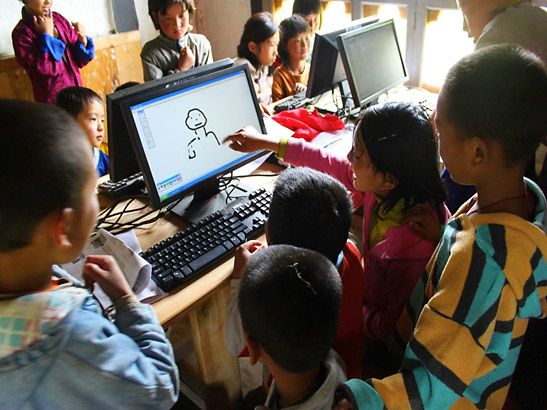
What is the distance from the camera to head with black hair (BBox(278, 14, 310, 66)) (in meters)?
2.66

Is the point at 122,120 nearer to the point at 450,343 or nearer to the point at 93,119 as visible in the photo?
the point at 93,119

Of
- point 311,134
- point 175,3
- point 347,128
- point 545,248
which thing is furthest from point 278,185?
point 175,3

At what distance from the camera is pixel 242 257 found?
1.11m

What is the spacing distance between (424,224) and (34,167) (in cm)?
91

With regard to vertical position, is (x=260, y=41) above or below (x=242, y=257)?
above

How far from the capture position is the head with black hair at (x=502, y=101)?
2.55ft

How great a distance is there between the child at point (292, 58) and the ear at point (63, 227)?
2248 millimetres

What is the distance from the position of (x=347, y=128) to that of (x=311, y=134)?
0.23 metres

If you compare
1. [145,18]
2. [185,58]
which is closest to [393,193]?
[185,58]

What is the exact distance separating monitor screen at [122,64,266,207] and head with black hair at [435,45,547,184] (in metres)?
0.77

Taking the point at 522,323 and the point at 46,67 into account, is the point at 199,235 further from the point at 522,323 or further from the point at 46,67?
the point at 46,67

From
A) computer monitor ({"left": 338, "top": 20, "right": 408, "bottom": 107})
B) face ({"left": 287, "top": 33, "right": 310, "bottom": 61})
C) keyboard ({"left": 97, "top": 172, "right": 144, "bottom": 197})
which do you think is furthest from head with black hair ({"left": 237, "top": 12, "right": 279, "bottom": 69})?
keyboard ({"left": 97, "top": 172, "right": 144, "bottom": 197})

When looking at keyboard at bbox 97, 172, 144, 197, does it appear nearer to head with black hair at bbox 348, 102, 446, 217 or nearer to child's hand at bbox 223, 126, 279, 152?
child's hand at bbox 223, 126, 279, 152

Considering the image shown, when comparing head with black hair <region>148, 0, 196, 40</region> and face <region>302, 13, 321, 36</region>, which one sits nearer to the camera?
head with black hair <region>148, 0, 196, 40</region>
